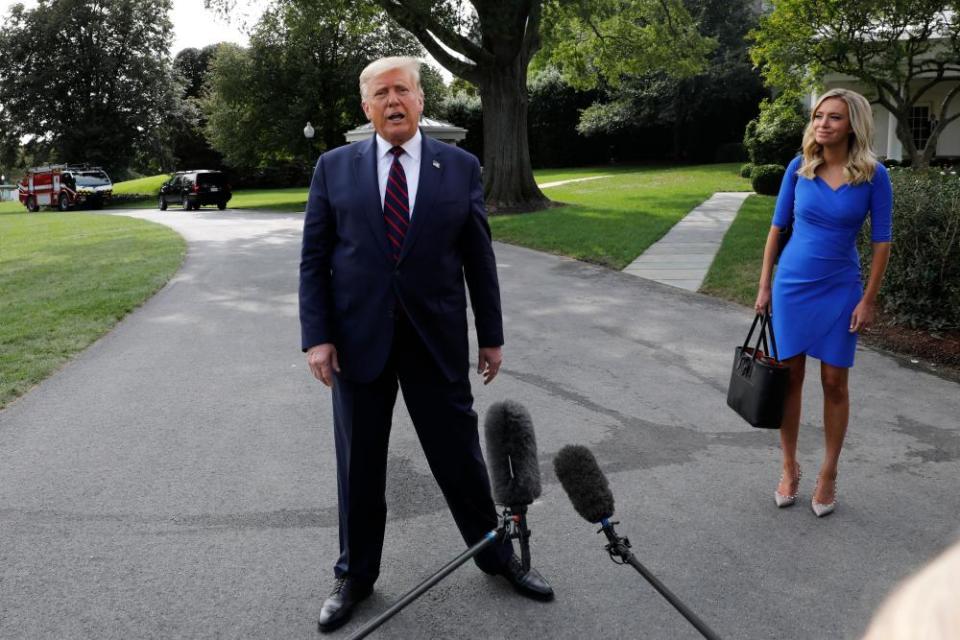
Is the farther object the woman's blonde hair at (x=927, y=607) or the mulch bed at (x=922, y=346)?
the mulch bed at (x=922, y=346)

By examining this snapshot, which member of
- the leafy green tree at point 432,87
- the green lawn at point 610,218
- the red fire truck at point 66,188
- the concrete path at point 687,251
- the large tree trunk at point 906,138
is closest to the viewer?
the concrete path at point 687,251

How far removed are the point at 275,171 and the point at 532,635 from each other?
50.0 m

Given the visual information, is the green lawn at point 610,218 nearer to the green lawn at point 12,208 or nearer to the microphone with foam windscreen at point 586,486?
the microphone with foam windscreen at point 586,486

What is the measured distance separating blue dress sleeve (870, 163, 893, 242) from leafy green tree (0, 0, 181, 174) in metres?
50.0

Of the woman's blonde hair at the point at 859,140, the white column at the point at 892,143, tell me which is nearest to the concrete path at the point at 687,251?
the woman's blonde hair at the point at 859,140

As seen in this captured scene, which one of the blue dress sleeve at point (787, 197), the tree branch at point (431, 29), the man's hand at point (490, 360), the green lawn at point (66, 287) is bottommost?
the green lawn at point (66, 287)

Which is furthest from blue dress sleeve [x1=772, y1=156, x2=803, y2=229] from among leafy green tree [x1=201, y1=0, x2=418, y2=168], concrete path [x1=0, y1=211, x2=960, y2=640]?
leafy green tree [x1=201, y1=0, x2=418, y2=168]

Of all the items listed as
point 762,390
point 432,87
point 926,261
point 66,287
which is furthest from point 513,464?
point 432,87

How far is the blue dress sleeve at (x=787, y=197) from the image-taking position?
425 centimetres

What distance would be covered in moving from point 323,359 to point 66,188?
134ft

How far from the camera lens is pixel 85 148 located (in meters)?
47.7

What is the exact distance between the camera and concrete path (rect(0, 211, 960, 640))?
3426 mm

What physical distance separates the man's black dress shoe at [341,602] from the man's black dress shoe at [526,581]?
23.0 inches

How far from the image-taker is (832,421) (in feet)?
14.1
